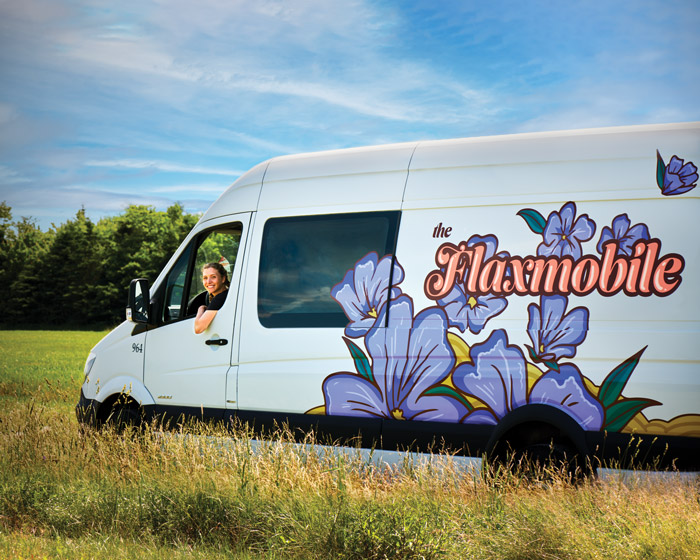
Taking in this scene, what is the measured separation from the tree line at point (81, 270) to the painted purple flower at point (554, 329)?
187 feet

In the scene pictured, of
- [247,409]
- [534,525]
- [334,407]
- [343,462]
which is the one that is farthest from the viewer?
[247,409]

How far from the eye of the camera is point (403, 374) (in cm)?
559

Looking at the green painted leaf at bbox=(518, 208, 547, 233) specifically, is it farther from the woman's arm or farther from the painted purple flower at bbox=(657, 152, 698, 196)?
the woman's arm

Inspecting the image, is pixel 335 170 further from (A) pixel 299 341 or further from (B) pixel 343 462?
(B) pixel 343 462

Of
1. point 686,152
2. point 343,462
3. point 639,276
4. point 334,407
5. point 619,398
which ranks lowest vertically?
point 343,462

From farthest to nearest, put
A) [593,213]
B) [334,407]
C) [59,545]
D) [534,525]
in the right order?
[334,407]
[593,213]
[59,545]
[534,525]

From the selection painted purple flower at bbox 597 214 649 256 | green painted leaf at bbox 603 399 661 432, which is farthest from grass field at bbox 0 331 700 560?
painted purple flower at bbox 597 214 649 256

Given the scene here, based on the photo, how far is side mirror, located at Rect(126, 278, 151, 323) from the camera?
266 inches

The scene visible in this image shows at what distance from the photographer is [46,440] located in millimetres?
6727

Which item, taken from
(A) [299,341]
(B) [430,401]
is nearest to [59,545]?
(A) [299,341]

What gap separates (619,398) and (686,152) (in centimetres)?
179

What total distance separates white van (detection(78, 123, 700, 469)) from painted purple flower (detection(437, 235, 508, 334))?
0.01 metres

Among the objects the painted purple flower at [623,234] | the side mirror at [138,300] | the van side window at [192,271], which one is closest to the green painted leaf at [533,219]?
the painted purple flower at [623,234]

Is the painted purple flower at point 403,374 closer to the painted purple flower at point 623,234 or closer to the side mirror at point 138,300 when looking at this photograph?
the painted purple flower at point 623,234
